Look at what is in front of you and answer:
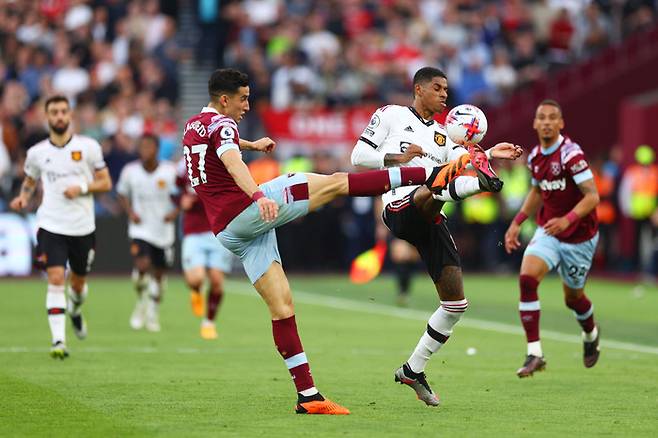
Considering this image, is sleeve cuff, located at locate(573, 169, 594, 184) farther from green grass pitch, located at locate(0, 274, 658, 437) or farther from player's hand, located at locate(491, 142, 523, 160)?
player's hand, located at locate(491, 142, 523, 160)

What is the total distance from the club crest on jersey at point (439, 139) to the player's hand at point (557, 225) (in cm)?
216

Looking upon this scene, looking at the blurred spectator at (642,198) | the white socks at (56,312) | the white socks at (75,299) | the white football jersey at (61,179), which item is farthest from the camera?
the blurred spectator at (642,198)

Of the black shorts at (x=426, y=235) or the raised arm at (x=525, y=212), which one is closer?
the black shorts at (x=426, y=235)

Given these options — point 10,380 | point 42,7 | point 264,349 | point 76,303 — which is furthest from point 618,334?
point 42,7

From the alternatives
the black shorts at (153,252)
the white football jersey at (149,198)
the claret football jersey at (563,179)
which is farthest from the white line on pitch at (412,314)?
the white football jersey at (149,198)

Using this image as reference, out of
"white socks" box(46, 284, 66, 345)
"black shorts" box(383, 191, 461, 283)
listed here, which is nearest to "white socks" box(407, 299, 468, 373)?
"black shorts" box(383, 191, 461, 283)

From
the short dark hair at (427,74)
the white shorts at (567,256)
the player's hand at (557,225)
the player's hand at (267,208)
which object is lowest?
the white shorts at (567,256)

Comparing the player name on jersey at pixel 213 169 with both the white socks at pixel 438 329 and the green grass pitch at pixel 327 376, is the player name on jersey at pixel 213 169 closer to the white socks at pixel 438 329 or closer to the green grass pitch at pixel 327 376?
the green grass pitch at pixel 327 376

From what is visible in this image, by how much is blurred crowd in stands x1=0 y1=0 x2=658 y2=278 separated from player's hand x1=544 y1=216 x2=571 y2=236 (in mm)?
13975

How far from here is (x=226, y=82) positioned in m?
10.3

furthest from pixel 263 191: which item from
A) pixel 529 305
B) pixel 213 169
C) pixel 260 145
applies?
pixel 529 305

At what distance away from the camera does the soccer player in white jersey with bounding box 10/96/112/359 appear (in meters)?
14.0

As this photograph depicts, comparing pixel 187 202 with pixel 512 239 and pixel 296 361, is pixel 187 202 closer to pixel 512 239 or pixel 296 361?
pixel 512 239

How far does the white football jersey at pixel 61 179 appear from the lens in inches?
559
